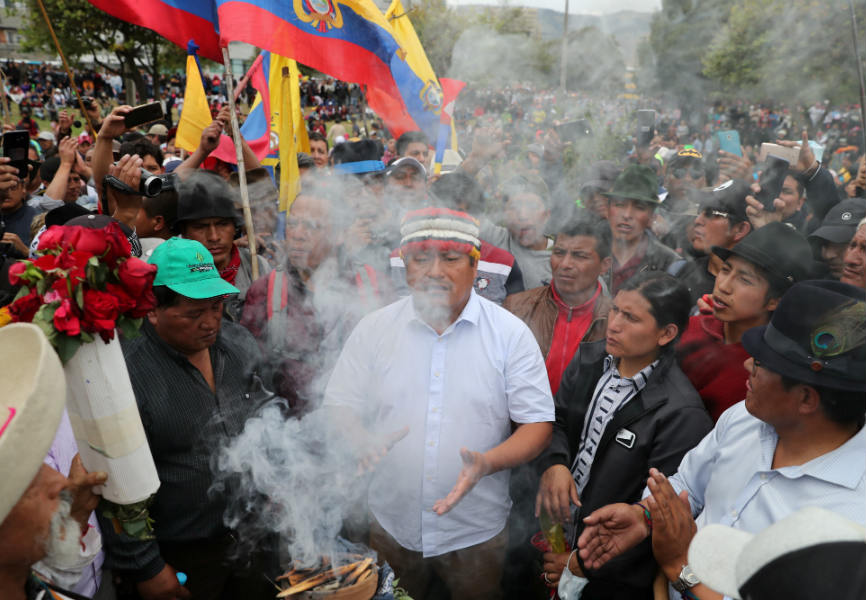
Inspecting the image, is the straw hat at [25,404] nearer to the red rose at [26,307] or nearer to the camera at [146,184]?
the red rose at [26,307]

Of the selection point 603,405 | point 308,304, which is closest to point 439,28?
point 308,304

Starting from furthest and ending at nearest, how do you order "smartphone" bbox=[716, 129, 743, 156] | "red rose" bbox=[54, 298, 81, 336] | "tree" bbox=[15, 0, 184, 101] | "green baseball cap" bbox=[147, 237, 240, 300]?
1. "tree" bbox=[15, 0, 184, 101]
2. "smartphone" bbox=[716, 129, 743, 156]
3. "green baseball cap" bbox=[147, 237, 240, 300]
4. "red rose" bbox=[54, 298, 81, 336]

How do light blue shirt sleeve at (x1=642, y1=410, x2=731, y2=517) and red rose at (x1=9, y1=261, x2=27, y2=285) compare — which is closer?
red rose at (x1=9, y1=261, x2=27, y2=285)

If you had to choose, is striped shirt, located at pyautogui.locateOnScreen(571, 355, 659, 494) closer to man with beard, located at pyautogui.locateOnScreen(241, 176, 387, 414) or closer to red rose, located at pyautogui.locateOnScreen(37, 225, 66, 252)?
man with beard, located at pyautogui.locateOnScreen(241, 176, 387, 414)

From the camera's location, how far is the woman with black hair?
248 centimetres

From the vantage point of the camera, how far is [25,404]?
1319 millimetres

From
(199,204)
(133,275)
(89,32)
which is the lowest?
(199,204)

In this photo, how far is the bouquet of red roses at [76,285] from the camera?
5.34 ft

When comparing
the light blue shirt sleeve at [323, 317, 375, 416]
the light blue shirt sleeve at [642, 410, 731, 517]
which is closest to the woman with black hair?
the light blue shirt sleeve at [642, 410, 731, 517]

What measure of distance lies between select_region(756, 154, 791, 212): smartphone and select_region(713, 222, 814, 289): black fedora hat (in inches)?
69.0

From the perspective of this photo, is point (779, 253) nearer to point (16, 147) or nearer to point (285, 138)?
point (285, 138)

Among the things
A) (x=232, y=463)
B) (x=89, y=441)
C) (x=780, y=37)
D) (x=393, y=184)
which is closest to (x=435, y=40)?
(x=393, y=184)

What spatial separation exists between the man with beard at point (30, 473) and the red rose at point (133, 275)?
0.38 meters

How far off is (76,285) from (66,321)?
0.14 m
